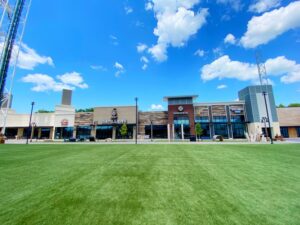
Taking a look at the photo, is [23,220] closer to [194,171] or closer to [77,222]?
[77,222]

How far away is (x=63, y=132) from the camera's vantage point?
53.5 m

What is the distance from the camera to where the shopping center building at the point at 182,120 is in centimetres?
4397

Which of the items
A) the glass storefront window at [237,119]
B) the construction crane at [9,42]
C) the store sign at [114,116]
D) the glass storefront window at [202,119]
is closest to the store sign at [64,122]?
the store sign at [114,116]

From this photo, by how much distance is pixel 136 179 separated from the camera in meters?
5.93

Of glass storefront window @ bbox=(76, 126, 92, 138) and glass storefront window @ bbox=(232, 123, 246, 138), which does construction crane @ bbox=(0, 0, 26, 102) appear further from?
glass storefront window @ bbox=(232, 123, 246, 138)

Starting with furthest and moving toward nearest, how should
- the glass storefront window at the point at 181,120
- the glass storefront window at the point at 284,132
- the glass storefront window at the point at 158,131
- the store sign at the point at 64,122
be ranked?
1. the store sign at the point at 64,122
2. the glass storefront window at the point at 158,131
3. the glass storefront window at the point at 181,120
4. the glass storefront window at the point at 284,132

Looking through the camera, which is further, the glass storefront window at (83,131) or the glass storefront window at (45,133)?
the glass storefront window at (45,133)

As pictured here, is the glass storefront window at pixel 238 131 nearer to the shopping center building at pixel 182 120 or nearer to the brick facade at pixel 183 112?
the shopping center building at pixel 182 120

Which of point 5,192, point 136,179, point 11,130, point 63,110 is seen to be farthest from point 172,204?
point 11,130

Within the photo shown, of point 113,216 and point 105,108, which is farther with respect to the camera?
point 105,108

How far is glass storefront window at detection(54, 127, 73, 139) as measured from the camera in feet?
172

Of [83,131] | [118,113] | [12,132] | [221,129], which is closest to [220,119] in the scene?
[221,129]

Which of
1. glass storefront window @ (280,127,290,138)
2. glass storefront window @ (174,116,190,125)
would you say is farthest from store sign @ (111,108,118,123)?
glass storefront window @ (280,127,290,138)

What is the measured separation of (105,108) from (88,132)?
34.3ft
